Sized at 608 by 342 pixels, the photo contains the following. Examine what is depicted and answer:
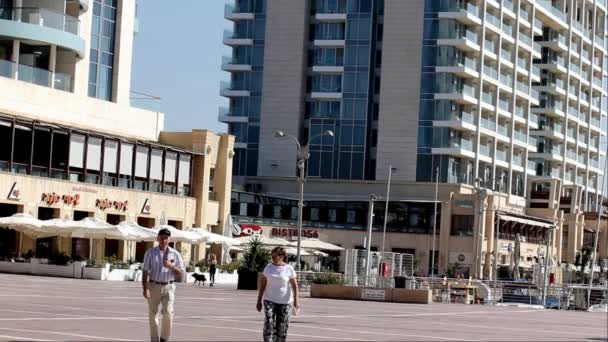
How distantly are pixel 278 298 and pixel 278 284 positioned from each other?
23cm

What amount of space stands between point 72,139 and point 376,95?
49.3 meters

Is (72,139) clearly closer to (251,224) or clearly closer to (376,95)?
(251,224)

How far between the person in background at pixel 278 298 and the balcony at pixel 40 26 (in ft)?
169

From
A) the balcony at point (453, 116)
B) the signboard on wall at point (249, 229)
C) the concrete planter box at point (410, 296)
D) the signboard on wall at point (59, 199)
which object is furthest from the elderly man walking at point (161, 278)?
the balcony at point (453, 116)

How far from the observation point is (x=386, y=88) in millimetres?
110688

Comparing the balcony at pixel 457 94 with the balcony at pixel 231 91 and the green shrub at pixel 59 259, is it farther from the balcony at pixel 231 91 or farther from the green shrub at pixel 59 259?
the green shrub at pixel 59 259

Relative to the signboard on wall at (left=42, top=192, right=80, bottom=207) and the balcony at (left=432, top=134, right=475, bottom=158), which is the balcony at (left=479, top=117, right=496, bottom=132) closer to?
the balcony at (left=432, top=134, right=475, bottom=158)

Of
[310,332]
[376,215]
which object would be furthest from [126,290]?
[376,215]

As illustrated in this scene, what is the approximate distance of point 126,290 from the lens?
46.3 metres

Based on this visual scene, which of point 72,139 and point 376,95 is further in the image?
point 376,95

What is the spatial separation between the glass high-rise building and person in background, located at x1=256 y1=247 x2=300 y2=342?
88.6 metres

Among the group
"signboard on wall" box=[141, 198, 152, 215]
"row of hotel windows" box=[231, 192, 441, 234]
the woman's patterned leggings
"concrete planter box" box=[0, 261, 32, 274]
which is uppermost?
"row of hotel windows" box=[231, 192, 441, 234]

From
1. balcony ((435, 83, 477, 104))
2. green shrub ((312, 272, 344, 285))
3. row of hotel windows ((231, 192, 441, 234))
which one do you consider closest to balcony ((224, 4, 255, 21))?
row of hotel windows ((231, 192, 441, 234))

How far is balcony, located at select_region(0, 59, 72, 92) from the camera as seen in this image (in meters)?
66.5
